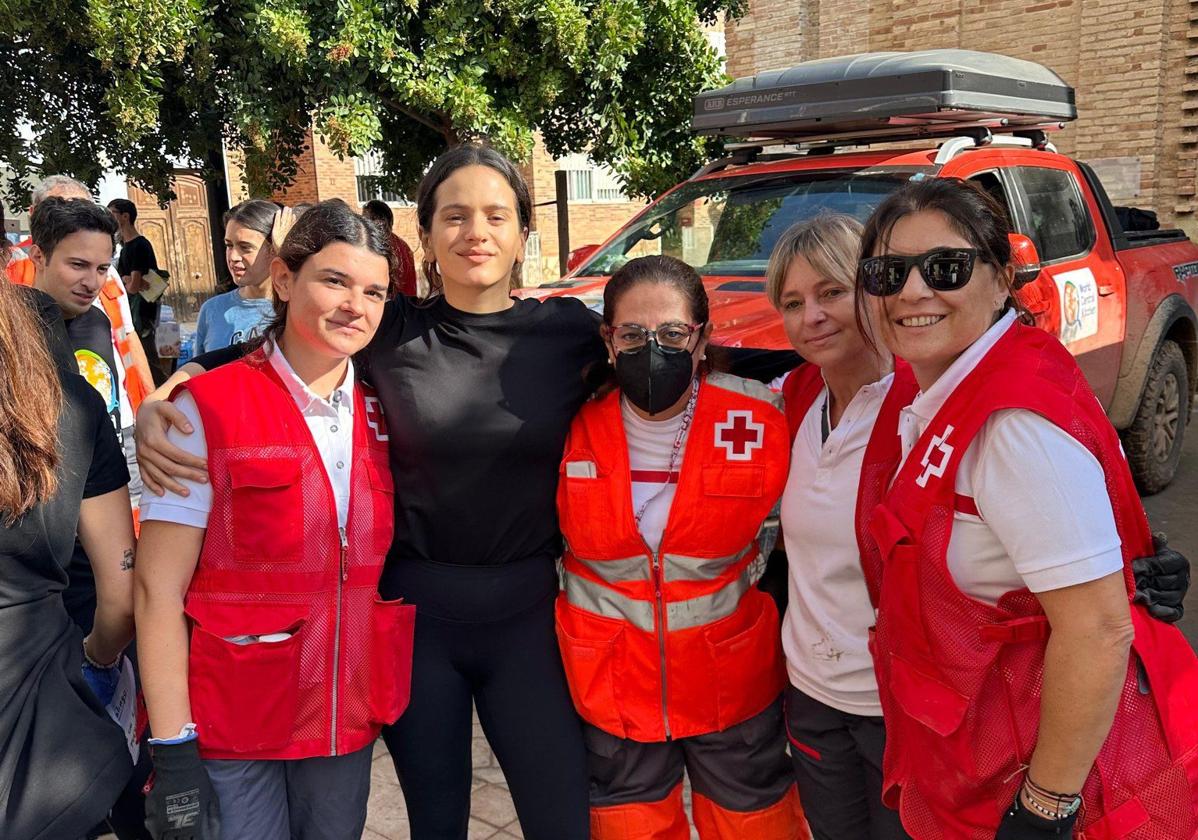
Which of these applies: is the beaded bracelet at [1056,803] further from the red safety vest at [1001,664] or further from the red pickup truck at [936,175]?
the red pickup truck at [936,175]

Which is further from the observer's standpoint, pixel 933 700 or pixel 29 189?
pixel 29 189

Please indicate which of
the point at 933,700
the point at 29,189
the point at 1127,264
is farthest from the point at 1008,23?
the point at 933,700

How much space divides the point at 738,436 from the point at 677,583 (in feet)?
1.21

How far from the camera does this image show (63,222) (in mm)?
3629

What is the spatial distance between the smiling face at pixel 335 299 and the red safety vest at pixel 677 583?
571 mm

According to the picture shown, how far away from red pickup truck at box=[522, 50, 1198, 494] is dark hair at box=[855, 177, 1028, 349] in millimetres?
1873

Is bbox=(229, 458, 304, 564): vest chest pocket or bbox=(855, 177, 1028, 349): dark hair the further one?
bbox=(229, 458, 304, 564): vest chest pocket

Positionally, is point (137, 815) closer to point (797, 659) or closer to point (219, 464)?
point (219, 464)

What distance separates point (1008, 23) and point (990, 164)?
24.4 feet

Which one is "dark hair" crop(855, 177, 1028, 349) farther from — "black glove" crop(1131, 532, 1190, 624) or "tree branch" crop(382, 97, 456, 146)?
"tree branch" crop(382, 97, 456, 146)

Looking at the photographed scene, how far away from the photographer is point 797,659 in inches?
83.0

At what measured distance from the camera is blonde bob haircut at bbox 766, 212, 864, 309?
2.11 m

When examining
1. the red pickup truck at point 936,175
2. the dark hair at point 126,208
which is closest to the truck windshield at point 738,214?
the red pickup truck at point 936,175

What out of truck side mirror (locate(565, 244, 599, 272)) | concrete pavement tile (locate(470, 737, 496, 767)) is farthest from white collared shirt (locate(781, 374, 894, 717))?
truck side mirror (locate(565, 244, 599, 272))
